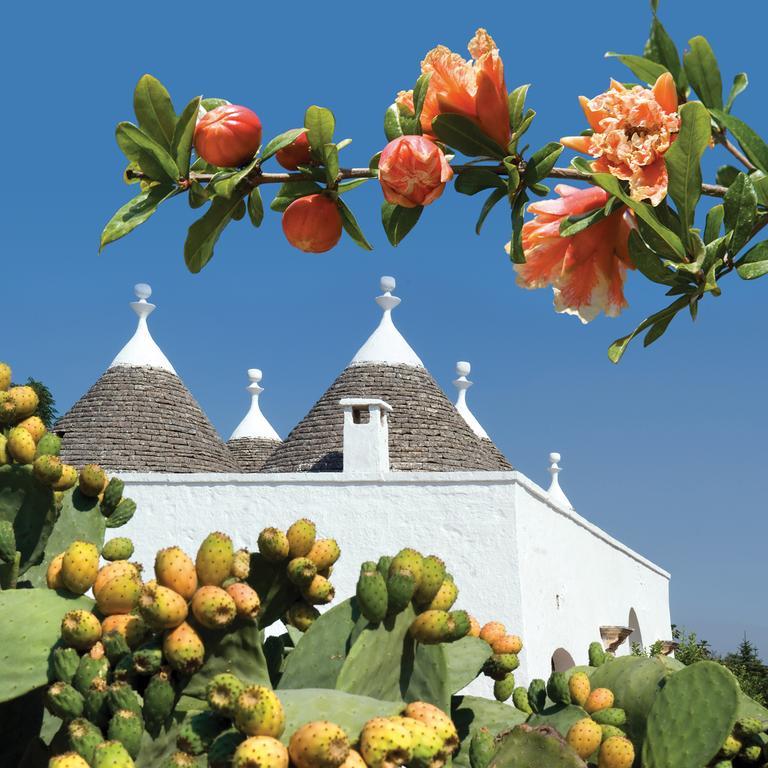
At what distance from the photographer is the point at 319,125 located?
60.5 inches

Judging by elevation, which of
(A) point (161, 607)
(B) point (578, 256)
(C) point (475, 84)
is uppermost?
(C) point (475, 84)

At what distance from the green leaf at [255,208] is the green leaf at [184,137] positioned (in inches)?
6.7

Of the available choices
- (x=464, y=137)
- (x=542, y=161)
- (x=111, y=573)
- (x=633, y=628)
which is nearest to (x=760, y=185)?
(x=542, y=161)

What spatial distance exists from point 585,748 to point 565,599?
39.4 feet

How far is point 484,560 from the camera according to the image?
43.8 feet

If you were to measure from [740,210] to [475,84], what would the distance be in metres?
0.44

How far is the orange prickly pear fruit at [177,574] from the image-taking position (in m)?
2.53

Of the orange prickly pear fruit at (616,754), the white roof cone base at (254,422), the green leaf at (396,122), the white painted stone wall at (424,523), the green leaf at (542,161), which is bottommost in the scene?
the orange prickly pear fruit at (616,754)

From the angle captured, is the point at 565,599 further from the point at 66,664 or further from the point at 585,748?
the point at 66,664

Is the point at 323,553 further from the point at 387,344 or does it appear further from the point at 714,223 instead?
the point at 387,344

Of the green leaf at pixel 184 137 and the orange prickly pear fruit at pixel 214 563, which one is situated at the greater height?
the green leaf at pixel 184 137

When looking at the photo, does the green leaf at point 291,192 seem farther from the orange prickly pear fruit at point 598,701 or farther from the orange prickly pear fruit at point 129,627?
the orange prickly pear fruit at point 598,701

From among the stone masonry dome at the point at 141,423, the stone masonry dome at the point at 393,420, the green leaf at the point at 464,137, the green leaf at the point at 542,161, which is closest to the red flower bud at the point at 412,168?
the green leaf at the point at 464,137

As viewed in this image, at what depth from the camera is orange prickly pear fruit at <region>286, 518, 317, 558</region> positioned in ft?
10.1
